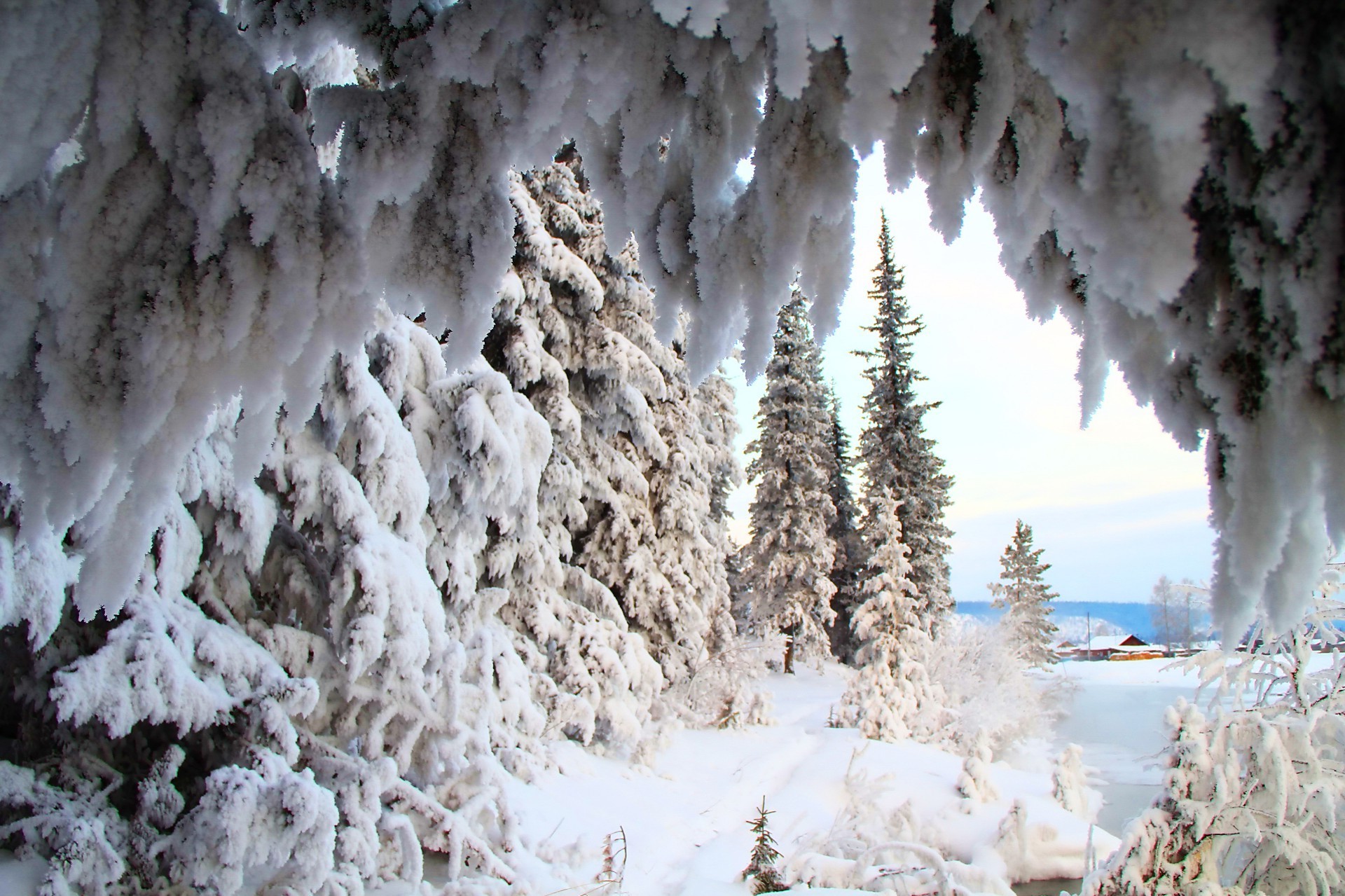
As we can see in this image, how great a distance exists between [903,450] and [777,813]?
15688 millimetres

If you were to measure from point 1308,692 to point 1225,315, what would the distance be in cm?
710

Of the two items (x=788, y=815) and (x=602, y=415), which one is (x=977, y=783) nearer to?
(x=788, y=815)

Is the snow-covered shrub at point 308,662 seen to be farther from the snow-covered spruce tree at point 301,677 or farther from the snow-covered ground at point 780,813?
the snow-covered ground at point 780,813

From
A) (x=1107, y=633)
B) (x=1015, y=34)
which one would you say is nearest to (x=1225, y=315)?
(x=1015, y=34)

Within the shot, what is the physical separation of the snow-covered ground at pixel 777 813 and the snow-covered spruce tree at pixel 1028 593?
53.9 feet

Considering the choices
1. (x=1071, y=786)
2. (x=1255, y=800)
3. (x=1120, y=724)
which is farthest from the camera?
(x=1120, y=724)

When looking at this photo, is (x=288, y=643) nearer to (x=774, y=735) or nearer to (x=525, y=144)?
(x=525, y=144)

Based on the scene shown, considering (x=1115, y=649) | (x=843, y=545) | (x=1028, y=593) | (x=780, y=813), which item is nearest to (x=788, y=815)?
(x=780, y=813)

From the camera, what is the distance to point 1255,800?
216 inches

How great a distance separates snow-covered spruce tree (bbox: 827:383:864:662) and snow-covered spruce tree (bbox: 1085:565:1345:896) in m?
18.6

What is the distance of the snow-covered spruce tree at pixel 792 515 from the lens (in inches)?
890

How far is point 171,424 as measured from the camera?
5.14 ft

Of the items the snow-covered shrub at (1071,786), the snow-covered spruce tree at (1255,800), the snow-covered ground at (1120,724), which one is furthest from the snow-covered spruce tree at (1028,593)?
the snow-covered spruce tree at (1255,800)

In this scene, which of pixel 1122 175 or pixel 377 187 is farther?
pixel 377 187
